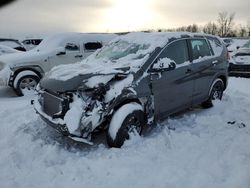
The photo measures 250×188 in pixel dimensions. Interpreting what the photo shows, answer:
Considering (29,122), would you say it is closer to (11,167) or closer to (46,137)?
(46,137)

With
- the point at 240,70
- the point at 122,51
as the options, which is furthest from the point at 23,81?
the point at 240,70

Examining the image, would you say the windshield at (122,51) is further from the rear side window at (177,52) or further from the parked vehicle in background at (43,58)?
the parked vehicle in background at (43,58)

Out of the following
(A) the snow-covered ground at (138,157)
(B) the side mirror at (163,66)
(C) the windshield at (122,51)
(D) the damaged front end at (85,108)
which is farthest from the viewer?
(C) the windshield at (122,51)

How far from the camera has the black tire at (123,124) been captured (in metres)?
4.49

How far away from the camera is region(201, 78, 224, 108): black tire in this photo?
6906mm

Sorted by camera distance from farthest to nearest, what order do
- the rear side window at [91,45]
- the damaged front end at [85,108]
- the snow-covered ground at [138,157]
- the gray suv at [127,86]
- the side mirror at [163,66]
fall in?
the rear side window at [91,45], the side mirror at [163,66], the gray suv at [127,86], the damaged front end at [85,108], the snow-covered ground at [138,157]

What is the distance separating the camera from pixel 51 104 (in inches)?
188

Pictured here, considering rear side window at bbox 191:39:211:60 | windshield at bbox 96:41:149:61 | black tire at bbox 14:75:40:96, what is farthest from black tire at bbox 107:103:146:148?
black tire at bbox 14:75:40:96

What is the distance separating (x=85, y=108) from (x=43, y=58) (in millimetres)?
5359

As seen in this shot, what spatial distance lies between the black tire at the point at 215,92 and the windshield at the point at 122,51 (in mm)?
2186

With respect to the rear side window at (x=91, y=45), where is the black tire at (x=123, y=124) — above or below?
below

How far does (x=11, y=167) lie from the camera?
4.12m

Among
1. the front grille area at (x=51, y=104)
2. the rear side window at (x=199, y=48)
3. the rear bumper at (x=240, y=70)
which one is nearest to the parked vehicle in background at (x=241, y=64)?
the rear bumper at (x=240, y=70)

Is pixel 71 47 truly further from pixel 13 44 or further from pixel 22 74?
pixel 13 44
